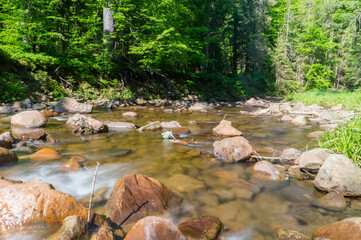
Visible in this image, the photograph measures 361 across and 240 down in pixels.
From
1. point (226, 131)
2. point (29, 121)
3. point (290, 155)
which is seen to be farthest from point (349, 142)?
point (29, 121)

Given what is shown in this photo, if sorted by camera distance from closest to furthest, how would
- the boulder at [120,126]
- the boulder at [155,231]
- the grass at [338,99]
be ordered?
→ the boulder at [155,231]
the boulder at [120,126]
the grass at [338,99]

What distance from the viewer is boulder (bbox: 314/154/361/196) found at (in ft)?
9.02

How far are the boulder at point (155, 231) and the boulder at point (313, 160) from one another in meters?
2.66

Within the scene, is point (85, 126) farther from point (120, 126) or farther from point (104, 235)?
point (104, 235)

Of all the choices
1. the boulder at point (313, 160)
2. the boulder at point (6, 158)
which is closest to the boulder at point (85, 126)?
the boulder at point (6, 158)

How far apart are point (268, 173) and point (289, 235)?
142 cm

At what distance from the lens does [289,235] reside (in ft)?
6.75

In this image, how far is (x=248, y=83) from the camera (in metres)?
25.5

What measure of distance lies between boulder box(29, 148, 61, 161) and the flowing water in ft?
0.43

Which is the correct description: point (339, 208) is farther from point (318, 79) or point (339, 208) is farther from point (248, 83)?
point (318, 79)

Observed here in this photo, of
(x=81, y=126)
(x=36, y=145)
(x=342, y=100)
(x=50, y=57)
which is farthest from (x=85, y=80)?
(x=342, y=100)

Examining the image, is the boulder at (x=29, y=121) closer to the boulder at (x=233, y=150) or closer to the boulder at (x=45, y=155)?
the boulder at (x=45, y=155)

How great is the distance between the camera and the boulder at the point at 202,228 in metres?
1.98

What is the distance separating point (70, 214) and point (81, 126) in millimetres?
4235
